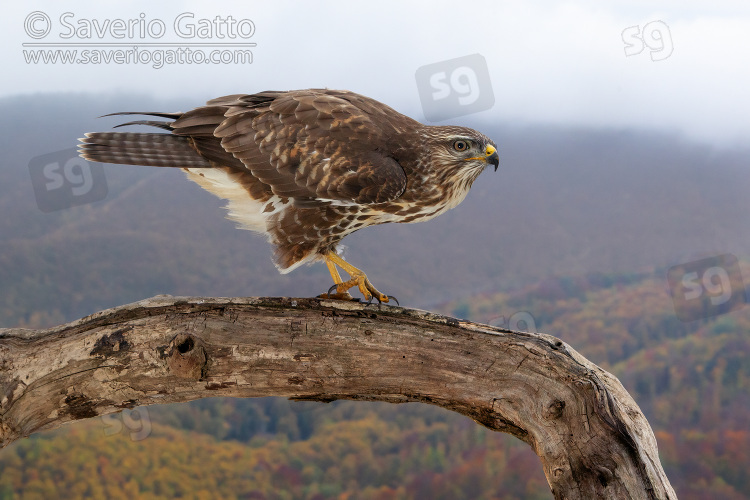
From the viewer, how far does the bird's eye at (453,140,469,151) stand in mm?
5184

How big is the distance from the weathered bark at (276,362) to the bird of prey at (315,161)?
2.19 ft

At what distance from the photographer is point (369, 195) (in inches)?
194

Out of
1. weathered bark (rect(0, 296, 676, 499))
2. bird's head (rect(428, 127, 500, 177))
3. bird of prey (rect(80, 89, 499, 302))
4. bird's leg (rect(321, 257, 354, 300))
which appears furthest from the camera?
bird's head (rect(428, 127, 500, 177))

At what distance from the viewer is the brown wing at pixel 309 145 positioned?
4973 millimetres

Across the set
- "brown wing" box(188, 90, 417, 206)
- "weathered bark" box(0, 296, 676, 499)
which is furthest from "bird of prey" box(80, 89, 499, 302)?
"weathered bark" box(0, 296, 676, 499)

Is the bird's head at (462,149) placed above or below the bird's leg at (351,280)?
above

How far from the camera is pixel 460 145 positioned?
521cm

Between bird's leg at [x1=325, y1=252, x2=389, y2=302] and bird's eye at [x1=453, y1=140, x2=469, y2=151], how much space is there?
1.27 metres

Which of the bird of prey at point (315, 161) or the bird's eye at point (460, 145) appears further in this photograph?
the bird's eye at point (460, 145)

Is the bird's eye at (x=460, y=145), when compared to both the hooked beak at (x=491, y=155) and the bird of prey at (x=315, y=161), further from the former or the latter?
the hooked beak at (x=491, y=155)

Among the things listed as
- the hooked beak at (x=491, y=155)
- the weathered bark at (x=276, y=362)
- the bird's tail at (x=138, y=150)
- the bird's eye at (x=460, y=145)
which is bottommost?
the weathered bark at (x=276, y=362)

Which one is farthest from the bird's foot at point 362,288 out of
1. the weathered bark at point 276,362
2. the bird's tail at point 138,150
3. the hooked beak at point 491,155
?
the bird's tail at point 138,150

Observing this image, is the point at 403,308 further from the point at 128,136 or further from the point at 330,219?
the point at 128,136

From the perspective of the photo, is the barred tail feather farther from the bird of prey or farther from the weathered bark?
the weathered bark
